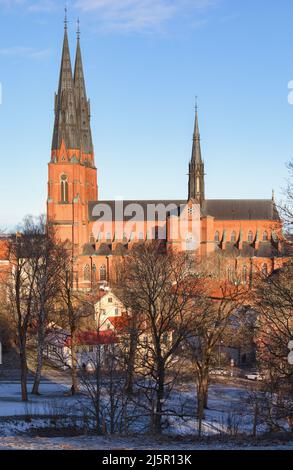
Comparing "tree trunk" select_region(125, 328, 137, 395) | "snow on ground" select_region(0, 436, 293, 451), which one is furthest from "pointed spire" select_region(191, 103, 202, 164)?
"snow on ground" select_region(0, 436, 293, 451)

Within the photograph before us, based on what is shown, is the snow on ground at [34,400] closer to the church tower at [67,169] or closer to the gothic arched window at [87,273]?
the church tower at [67,169]

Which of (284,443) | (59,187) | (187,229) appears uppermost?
(59,187)

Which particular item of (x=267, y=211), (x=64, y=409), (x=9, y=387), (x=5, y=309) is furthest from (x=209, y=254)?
(x=64, y=409)

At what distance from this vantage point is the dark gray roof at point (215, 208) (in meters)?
87.4

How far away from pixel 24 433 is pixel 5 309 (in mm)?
25608

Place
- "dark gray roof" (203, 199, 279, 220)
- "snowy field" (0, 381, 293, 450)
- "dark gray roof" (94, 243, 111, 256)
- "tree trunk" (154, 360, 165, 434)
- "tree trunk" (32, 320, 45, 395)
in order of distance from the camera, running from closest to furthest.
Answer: "snowy field" (0, 381, 293, 450) < "tree trunk" (154, 360, 165, 434) < "tree trunk" (32, 320, 45, 395) < "dark gray roof" (94, 243, 111, 256) < "dark gray roof" (203, 199, 279, 220)

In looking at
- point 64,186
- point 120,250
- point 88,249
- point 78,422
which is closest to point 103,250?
point 88,249

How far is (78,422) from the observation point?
81.5 ft

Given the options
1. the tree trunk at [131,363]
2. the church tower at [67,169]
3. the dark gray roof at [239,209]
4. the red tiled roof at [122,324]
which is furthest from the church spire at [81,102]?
the tree trunk at [131,363]

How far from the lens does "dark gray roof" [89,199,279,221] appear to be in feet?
287

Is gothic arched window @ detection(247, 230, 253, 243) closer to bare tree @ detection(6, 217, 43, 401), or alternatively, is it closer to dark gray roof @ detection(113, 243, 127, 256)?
dark gray roof @ detection(113, 243, 127, 256)

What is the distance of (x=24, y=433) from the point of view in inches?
873

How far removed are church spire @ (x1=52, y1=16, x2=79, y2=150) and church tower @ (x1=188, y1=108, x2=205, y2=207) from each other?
15.5 meters
